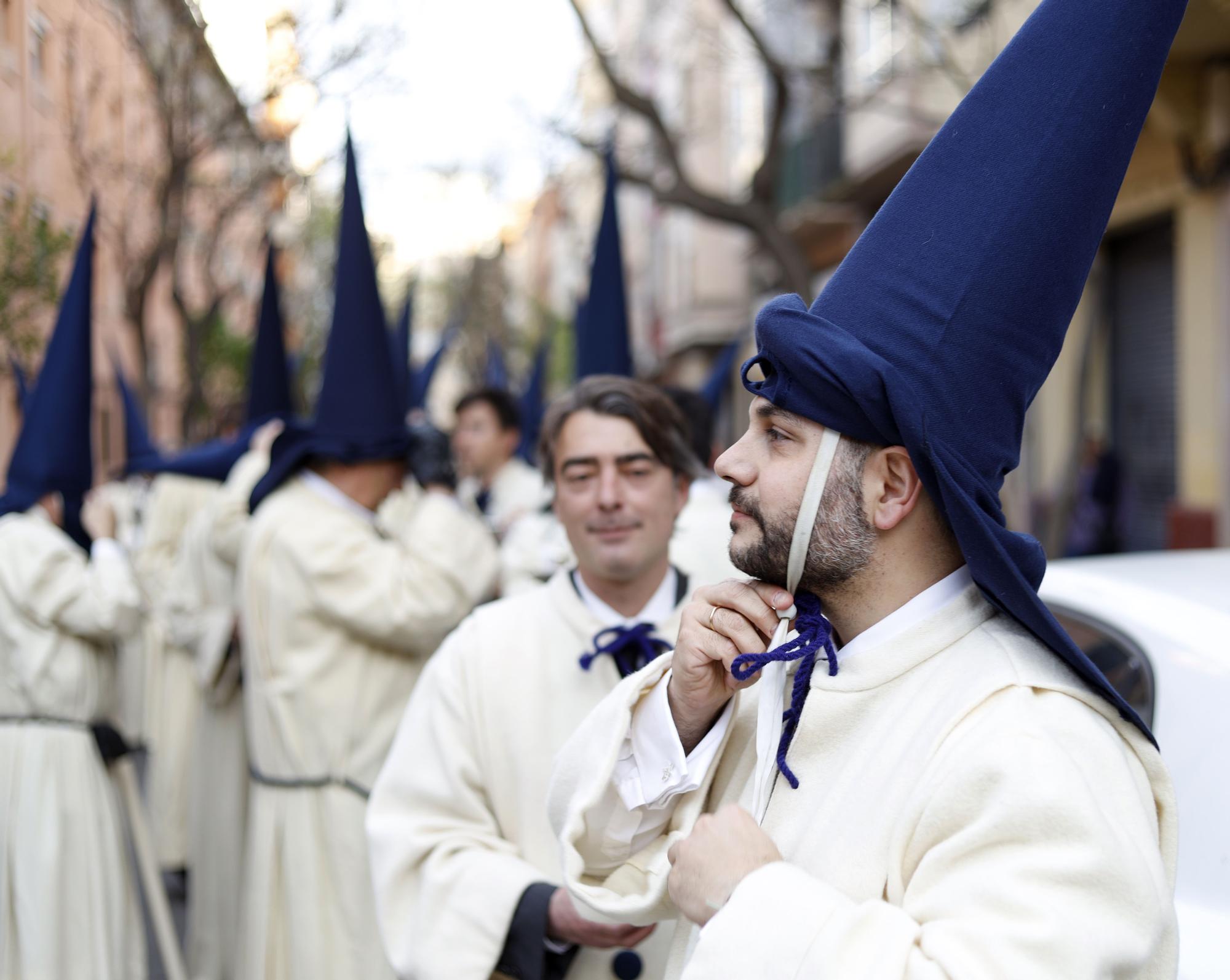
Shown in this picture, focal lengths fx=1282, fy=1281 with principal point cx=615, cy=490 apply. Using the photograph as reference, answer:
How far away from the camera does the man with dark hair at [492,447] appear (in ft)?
24.8

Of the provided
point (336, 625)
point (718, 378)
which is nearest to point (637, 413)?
point (336, 625)

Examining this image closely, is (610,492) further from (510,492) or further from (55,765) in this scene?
(510,492)

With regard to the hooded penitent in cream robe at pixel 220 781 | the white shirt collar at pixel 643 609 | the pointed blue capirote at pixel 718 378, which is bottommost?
the hooded penitent in cream robe at pixel 220 781

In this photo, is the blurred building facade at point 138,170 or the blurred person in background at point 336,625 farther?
the blurred building facade at point 138,170

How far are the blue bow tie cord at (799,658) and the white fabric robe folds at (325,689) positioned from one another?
2.49m

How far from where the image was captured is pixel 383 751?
4109mm

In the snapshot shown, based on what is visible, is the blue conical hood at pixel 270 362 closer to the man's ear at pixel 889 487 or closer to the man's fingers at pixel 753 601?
the man's fingers at pixel 753 601

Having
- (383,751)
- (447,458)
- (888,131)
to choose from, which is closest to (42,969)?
(383,751)

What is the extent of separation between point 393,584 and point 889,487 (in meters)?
2.71

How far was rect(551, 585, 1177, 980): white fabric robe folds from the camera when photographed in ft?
4.44

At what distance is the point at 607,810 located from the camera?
6.18 ft

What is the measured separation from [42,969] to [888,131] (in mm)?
13851

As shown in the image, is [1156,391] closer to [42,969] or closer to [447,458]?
[447,458]

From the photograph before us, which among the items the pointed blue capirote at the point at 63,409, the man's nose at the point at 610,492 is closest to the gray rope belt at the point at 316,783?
the pointed blue capirote at the point at 63,409
